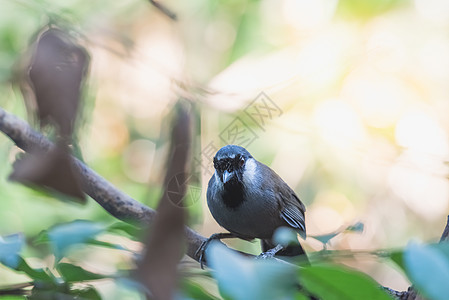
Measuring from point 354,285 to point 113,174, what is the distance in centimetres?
293

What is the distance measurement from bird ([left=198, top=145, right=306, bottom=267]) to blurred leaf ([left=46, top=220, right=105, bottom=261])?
154 centimetres

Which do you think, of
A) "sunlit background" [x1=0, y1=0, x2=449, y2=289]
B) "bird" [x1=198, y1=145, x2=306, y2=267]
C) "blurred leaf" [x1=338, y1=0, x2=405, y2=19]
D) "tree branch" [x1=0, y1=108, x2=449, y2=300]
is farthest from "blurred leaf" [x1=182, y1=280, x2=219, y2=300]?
"blurred leaf" [x1=338, y1=0, x2=405, y2=19]

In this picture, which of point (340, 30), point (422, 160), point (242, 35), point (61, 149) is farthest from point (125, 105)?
point (61, 149)

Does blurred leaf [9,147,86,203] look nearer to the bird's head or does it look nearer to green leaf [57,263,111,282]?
green leaf [57,263,111,282]

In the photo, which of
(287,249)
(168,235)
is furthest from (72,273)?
(287,249)

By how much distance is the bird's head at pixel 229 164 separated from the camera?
2.29 m

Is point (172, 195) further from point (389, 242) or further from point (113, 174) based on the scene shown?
point (389, 242)

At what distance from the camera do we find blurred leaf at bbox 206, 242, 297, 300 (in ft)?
1.87

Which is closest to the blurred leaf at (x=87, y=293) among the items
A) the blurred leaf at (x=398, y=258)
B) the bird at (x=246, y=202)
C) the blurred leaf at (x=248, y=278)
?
the blurred leaf at (x=248, y=278)

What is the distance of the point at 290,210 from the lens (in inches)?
99.1

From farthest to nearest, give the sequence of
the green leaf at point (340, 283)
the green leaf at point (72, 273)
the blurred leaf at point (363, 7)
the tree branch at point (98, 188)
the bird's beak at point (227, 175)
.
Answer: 1. the blurred leaf at point (363, 7)
2. the bird's beak at point (227, 175)
3. the tree branch at point (98, 188)
4. the green leaf at point (72, 273)
5. the green leaf at point (340, 283)

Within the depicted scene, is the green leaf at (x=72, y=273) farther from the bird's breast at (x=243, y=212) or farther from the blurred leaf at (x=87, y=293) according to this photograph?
the bird's breast at (x=243, y=212)

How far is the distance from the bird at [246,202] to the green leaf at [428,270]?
5.16 ft

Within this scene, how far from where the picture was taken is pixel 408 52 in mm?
3883
